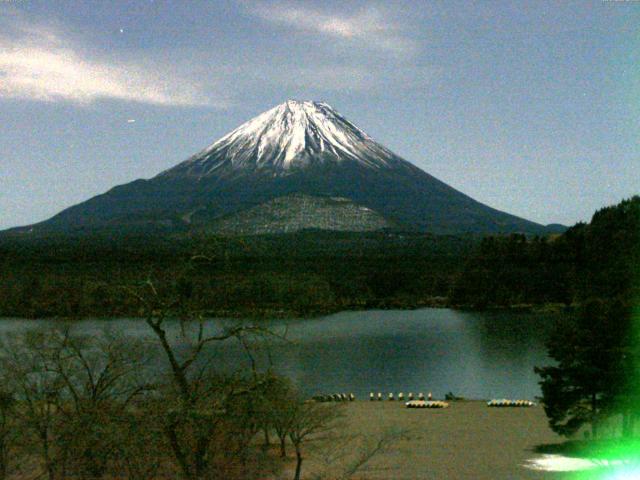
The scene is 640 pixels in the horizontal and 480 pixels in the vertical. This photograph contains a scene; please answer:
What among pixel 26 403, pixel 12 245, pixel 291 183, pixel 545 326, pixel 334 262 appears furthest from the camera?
pixel 291 183

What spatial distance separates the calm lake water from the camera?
25953 millimetres

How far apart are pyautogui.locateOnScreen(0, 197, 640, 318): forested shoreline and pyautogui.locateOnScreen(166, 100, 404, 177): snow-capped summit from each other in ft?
Answer: 183

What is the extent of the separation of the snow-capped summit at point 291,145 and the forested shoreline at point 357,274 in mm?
55910

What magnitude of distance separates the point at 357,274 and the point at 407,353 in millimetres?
35519

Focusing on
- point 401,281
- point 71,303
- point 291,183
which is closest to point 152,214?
point 291,183

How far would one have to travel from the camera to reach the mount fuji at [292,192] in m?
114

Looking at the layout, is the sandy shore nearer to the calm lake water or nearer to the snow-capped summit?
the calm lake water

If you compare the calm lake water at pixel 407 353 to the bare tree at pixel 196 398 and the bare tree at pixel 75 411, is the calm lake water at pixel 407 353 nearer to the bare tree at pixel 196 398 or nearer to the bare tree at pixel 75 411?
the bare tree at pixel 75 411

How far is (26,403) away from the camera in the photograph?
1020 centimetres

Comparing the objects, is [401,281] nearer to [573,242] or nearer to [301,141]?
[573,242]

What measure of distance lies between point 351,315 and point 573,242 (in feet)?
79.9

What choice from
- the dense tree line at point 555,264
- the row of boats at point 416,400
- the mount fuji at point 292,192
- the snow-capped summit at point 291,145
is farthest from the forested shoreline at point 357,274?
the snow-capped summit at point 291,145

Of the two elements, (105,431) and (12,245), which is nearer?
(105,431)

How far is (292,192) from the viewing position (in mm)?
123188
